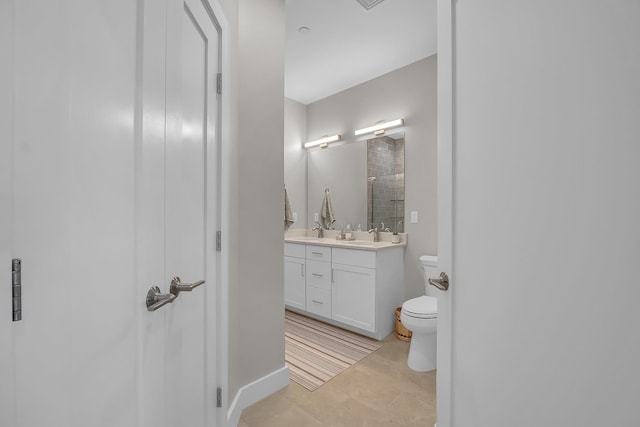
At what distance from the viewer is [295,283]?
10.5ft

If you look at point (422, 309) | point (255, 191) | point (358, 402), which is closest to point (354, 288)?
point (422, 309)

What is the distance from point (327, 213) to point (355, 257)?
1.09 metres

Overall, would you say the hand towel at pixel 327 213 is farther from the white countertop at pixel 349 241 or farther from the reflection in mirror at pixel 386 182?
the reflection in mirror at pixel 386 182

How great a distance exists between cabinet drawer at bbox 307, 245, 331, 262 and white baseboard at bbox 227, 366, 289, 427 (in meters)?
1.22

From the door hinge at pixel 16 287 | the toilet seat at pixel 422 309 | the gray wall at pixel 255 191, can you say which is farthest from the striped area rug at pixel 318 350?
the door hinge at pixel 16 287

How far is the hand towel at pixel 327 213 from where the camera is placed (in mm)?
3613

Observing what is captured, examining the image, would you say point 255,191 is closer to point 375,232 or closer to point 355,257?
point 355,257

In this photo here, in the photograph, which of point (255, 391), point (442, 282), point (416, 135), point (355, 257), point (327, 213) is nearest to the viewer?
point (442, 282)

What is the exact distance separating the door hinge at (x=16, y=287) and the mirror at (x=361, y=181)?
289 cm

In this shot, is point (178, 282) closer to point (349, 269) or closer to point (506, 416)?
point (506, 416)

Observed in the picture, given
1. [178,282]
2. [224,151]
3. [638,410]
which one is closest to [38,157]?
[178,282]

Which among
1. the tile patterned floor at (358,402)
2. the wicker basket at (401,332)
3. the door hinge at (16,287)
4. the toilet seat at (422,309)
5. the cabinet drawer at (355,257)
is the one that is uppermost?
the door hinge at (16,287)

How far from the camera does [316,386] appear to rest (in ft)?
6.16

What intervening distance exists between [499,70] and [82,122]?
3.51 ft
